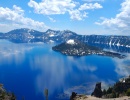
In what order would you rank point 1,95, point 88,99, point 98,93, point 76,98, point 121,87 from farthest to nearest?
point 121,87 → point 98,93 → point 1,95 → point 76,98 → point 88,99

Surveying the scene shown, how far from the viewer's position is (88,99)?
415 ft

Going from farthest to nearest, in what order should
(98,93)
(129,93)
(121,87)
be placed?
(121,87), (98,93), (129,93)

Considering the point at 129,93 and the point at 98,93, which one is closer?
the point at 129,93

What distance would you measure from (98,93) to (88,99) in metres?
59.6

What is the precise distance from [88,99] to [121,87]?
3081 inches

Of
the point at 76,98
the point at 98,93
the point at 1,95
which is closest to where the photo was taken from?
the point at 76,98

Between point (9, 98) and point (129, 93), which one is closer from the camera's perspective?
point (129, 93)

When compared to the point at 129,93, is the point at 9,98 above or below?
below

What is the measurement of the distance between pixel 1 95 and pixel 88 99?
203ft

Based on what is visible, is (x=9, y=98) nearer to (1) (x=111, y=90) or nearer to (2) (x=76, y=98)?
(2) (x=76, y=98)

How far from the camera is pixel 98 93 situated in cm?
18425

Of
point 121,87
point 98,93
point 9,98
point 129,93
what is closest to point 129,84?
point 121,87

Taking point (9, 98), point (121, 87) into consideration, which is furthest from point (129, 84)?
point (9, 98)

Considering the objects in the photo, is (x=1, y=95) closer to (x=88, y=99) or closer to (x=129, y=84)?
(x=88, y=99)
